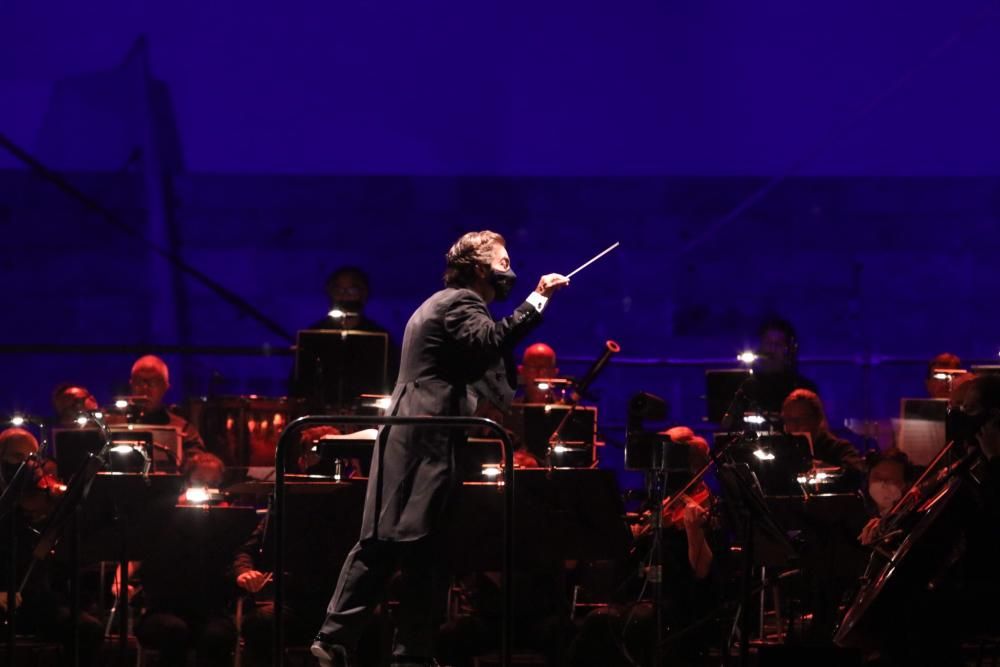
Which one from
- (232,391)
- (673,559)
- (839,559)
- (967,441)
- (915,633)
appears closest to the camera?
(915,633)

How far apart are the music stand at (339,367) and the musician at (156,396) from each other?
2.73 ft

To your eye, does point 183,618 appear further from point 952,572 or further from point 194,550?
point 952,572

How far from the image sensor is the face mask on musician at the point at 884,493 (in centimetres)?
739

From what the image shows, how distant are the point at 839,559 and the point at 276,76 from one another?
621cm

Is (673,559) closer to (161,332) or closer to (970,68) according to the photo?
(161,332)

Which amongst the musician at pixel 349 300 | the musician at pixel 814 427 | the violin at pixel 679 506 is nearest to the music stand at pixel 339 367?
the musician at pixel 349 300

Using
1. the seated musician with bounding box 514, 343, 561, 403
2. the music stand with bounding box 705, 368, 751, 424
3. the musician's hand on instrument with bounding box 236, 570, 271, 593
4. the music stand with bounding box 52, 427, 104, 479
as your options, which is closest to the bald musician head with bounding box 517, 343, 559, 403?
the seated musician with bounding box 514, 343, 561, 403

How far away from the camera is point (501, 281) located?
19.1ft

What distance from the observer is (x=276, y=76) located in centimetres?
1109

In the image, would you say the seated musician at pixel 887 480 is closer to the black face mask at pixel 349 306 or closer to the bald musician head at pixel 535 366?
the bald musician head at pixel 535 366

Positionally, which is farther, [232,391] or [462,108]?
[462,108]

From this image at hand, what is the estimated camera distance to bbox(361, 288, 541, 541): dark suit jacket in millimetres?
5402

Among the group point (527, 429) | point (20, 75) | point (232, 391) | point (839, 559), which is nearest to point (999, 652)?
point (839, 559)

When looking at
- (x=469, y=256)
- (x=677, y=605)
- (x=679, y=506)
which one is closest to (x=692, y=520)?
(x=679, y=506)
